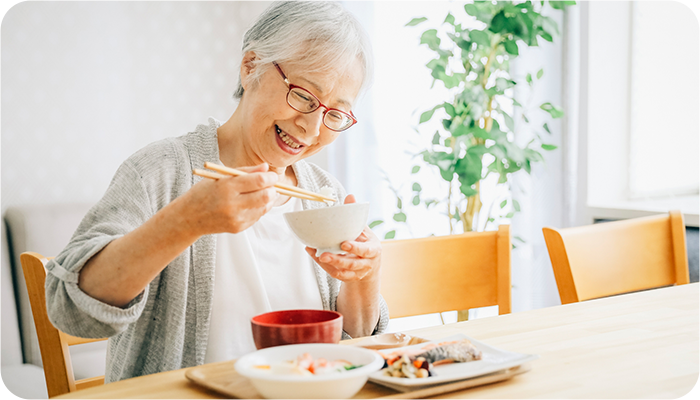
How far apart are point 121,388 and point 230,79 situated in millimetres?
2362

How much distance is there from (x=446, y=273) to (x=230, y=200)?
71cm

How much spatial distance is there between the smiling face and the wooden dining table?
1.57 feet

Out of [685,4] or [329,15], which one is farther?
[685,4]

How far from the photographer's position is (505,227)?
1301 mm

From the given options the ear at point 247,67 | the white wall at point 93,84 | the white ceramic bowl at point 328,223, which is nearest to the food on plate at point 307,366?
the white ceramic bowl at point 328,223

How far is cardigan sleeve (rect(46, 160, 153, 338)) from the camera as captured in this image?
819mm

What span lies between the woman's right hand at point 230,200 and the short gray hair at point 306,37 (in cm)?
42

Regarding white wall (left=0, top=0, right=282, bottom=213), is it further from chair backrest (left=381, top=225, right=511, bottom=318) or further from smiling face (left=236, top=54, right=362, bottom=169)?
chair backrest (left=381, top=225, right=511, bottom=318)

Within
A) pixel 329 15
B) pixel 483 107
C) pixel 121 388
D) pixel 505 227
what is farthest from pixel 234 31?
pixel 121 388

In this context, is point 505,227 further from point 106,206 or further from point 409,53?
point 409,53

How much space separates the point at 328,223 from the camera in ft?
2.59

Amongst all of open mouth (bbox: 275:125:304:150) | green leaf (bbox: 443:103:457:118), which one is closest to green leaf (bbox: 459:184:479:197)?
green leaf (bbox: 443:103:457:118)

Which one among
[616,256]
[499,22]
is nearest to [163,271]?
[616,256]

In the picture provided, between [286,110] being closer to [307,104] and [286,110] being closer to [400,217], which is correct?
[307,104]
